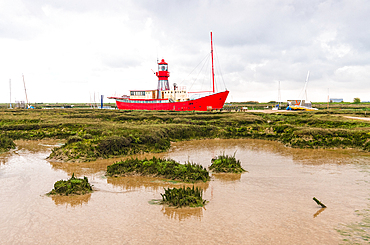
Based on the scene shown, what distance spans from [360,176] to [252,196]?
6318 mm

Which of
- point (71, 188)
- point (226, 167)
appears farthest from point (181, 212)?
point (226, 167)

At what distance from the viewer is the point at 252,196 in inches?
389

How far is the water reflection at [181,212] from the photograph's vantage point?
26.3 feet

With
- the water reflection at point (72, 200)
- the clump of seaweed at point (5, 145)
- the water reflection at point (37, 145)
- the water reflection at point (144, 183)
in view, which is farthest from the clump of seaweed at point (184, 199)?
the clump of seaweed at point (5, 145)

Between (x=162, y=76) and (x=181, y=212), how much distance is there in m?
60.3

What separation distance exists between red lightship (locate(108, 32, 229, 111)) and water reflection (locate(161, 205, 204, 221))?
50081 mm

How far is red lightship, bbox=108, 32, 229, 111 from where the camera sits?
194 feet

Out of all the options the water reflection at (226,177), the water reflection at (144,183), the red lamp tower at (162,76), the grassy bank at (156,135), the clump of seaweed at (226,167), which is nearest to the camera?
the water reflection at (144,183)

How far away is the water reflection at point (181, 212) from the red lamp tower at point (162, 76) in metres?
58.3

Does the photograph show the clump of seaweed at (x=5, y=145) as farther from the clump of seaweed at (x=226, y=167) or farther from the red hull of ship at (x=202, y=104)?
the red hull of ship at (x=202, y=104)

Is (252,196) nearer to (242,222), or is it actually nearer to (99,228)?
(242,222)

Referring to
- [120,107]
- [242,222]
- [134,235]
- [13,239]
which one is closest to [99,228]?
[134,235]

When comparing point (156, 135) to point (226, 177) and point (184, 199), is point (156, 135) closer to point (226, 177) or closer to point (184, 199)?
point (226, 177)

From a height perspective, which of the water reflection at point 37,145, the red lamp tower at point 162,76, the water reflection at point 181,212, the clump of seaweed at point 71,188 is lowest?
the water reflection at point 37,145
